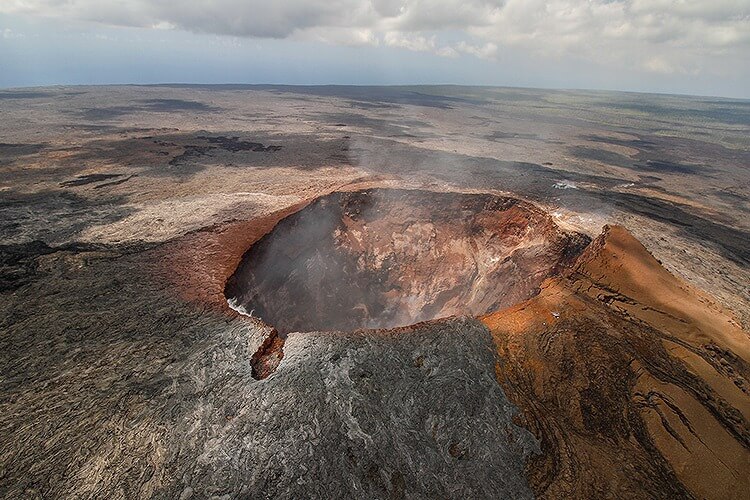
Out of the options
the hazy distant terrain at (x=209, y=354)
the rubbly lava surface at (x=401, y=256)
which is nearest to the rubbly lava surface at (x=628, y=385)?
the hazy distant terrain at (x=209, y=354)

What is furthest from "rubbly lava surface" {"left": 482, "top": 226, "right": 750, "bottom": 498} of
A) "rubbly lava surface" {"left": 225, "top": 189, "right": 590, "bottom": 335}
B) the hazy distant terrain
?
"rubbly lava surface" {"left": 225, "top": 189, "right": 590, "bottom": 335}

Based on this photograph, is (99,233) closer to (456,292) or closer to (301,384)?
(301,384)

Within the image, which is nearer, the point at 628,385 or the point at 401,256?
the point at 628,385

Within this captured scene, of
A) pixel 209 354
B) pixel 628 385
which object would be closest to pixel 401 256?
pixel 628 385

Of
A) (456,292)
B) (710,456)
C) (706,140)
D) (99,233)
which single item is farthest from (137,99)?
(706,140)

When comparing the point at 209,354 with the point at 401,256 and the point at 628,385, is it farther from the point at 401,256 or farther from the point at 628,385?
the point at 401,256

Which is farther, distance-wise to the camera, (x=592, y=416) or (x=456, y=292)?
(x=456, y=292)

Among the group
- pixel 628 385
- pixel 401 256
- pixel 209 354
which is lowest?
pixel 401 256

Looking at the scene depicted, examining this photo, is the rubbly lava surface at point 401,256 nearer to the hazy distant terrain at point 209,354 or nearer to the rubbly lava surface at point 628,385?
the hazy distant terrain at point 209,354

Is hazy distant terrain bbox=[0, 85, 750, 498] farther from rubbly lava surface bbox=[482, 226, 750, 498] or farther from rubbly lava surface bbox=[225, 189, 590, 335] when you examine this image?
rubbly lava surface bbox=[225, 189, 590, 335]
